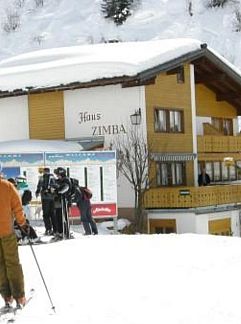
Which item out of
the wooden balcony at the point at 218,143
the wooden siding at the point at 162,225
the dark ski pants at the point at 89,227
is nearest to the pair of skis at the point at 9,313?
the dark ski pants at the point at 89,227

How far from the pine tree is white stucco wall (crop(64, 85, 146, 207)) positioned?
32089 millimetres

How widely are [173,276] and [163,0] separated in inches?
2145

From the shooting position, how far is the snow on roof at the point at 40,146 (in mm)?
24484

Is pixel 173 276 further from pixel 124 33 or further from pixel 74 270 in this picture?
pixel 124 33

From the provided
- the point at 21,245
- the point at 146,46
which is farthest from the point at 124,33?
the point at 21,245

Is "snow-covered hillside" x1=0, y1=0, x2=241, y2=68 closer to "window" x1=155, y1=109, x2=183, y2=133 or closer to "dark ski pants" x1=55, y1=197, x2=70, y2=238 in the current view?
"window" x1=155, y1=109, x2=183, y2=133

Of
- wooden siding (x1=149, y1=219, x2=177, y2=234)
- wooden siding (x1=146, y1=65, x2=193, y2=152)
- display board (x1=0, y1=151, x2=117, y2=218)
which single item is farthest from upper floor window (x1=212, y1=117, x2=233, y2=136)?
display board (x1=0, y1=151, x2=117, y2=218)

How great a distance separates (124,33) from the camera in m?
57.0

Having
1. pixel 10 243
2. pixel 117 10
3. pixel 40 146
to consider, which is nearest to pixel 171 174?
pixel 40 146

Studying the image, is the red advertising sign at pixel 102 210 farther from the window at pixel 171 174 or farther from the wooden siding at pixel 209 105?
the wooden siding at pixel 209 105

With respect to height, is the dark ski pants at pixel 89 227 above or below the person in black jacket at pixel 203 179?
below

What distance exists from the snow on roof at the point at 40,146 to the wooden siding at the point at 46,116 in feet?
5.47

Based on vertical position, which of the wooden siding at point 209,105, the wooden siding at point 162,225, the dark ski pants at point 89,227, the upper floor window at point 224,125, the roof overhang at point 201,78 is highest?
the roof overhang at point 201,78

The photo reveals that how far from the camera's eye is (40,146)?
81.9ft
